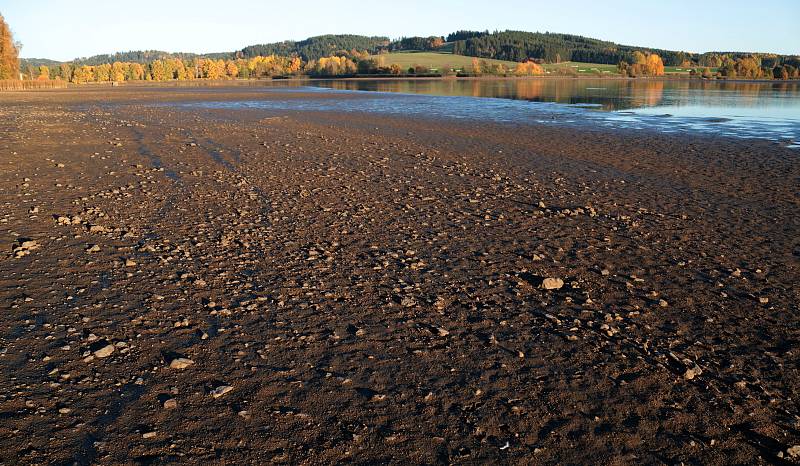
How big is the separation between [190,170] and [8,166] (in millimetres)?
6150

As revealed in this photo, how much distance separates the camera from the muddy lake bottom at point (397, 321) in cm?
485

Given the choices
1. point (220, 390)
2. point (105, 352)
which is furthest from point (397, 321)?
point (105, 352)

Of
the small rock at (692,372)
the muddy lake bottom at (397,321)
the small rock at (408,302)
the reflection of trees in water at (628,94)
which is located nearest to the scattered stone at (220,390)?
the muddy lake bottom at (397,321)

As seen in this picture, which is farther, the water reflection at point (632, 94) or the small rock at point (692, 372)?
the water reflection at point (632, 94)

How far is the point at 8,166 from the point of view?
59.6ft

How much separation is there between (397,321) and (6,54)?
A: 12441cm

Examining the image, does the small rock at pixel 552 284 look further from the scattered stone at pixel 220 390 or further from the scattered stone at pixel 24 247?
the scattered stone at pixel 24 247

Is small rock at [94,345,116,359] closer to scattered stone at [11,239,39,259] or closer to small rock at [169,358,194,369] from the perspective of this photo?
small rock at [169,358,194,369]

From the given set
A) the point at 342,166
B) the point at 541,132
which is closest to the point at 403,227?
the point at 342,166

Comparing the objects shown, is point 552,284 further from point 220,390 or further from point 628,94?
point 628,94

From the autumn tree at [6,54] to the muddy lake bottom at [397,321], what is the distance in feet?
360

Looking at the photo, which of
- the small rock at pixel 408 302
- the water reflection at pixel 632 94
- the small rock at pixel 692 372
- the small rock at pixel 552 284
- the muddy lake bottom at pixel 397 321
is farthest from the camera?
the water reflection at pixel 632 94

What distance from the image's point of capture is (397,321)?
7.12 metres

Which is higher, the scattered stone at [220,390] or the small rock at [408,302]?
the small rock at [408,302]
